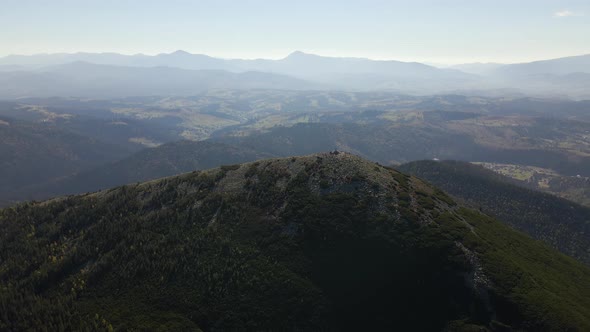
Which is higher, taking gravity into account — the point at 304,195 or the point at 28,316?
the point at 304,195

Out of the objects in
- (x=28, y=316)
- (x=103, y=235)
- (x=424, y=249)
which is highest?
(x=424, y=249)

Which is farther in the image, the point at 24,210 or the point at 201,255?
the point at 24,210

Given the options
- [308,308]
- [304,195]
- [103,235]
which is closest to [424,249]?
[308,308]

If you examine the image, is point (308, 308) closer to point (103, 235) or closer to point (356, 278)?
point (356, 278)

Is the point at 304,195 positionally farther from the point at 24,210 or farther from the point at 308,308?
the point at 24,210

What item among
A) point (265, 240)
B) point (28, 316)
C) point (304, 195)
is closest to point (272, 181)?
point (304, 195)

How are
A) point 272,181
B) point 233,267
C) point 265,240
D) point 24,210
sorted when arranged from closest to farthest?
point 233,267 → point 265,240 → point 272,181 → point 24,210

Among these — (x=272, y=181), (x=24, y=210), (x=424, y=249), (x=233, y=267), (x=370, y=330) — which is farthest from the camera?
(x=24, y=210)
